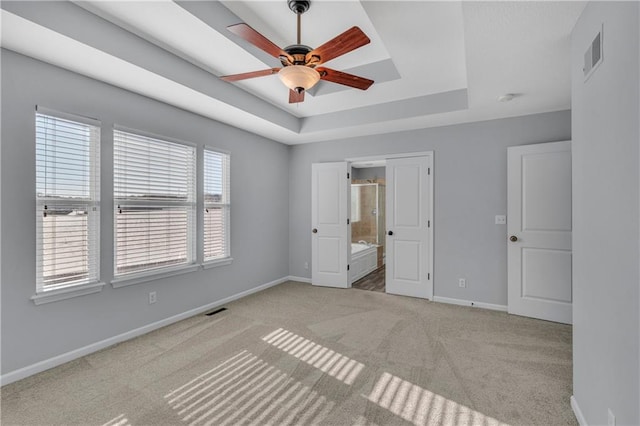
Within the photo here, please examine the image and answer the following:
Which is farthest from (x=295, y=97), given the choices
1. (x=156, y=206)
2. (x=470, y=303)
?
(x=470, y=303)

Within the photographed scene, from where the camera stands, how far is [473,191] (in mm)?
4102

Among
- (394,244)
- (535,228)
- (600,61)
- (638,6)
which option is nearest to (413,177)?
(394,244)

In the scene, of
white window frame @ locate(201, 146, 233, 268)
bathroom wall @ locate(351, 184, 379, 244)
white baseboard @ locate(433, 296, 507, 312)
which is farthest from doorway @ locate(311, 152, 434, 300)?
bathroom wall @ locate(351, 184, 379, 244)

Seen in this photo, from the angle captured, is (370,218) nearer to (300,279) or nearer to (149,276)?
(300,279)

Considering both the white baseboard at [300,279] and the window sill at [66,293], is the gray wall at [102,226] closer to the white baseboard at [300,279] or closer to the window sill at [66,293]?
the window sill at [66,293]

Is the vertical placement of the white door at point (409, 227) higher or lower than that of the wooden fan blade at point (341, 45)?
lower

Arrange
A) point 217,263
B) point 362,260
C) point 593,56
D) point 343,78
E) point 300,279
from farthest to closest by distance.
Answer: point 362,260 < point 300,279 < point 217,263 < point 343,78 < point 593,56

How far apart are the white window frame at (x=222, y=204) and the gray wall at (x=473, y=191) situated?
245cm

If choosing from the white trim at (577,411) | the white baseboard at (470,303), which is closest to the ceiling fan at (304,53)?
the white trim at (577,411)

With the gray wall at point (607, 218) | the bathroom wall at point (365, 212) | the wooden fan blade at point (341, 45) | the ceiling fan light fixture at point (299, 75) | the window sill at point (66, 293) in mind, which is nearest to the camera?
the gray wall at point (607, 218)

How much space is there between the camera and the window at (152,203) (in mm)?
3039

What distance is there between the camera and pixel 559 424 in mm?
1859

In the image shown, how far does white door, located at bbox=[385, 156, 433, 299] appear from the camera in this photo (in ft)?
14.5

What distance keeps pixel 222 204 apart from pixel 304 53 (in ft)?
8.92
